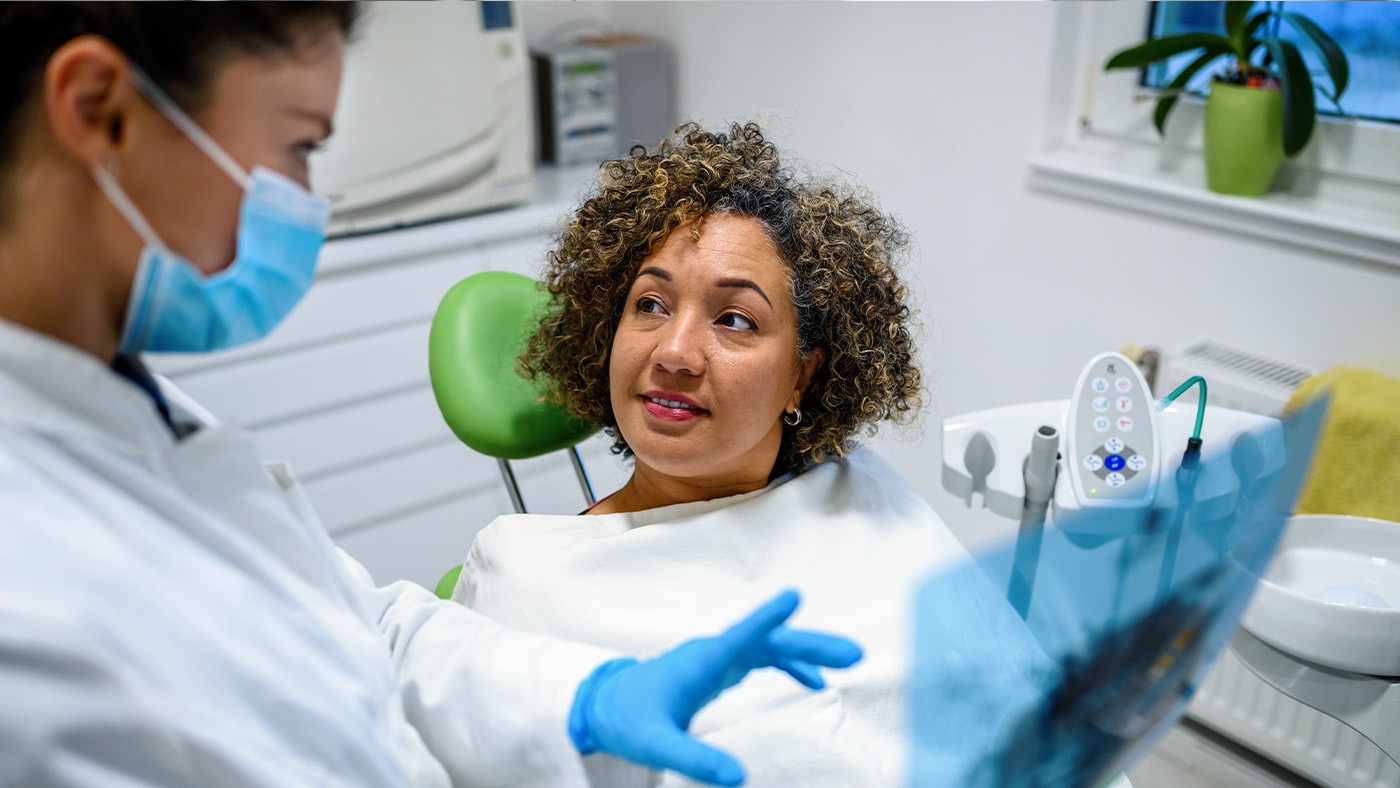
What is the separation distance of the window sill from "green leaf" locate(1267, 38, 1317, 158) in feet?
0.43

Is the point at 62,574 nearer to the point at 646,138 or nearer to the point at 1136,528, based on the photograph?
the point at 1136,528

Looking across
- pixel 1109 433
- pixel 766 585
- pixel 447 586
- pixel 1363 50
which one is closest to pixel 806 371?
pixel 766 585

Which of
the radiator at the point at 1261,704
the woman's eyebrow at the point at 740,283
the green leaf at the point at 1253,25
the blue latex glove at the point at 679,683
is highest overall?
the green leaf at the point at 1253,25

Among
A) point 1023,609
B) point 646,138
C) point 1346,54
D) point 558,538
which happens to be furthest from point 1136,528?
point 646,138

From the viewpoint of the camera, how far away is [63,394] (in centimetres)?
65

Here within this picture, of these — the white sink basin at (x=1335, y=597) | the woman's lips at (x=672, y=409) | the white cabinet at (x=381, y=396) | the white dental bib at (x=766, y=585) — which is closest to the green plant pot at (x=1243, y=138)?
the white sink basin at (x=1335, y=597)

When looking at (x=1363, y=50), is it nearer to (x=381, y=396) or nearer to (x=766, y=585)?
(x=766, y=585)

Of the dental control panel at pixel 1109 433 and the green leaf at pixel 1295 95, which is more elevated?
the green leaf at pixel 1295 95

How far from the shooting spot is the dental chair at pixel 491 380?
1512 mm

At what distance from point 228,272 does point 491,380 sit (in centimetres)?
84

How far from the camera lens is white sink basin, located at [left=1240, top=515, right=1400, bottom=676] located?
117 centimetres

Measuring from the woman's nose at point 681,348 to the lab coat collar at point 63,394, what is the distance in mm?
642

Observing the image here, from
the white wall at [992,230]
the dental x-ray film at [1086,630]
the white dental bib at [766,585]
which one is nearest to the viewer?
the dental x-ray film at [1086,630]

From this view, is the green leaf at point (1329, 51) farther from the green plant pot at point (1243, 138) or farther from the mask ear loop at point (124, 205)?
the mask ear loop at point (124, 205)
